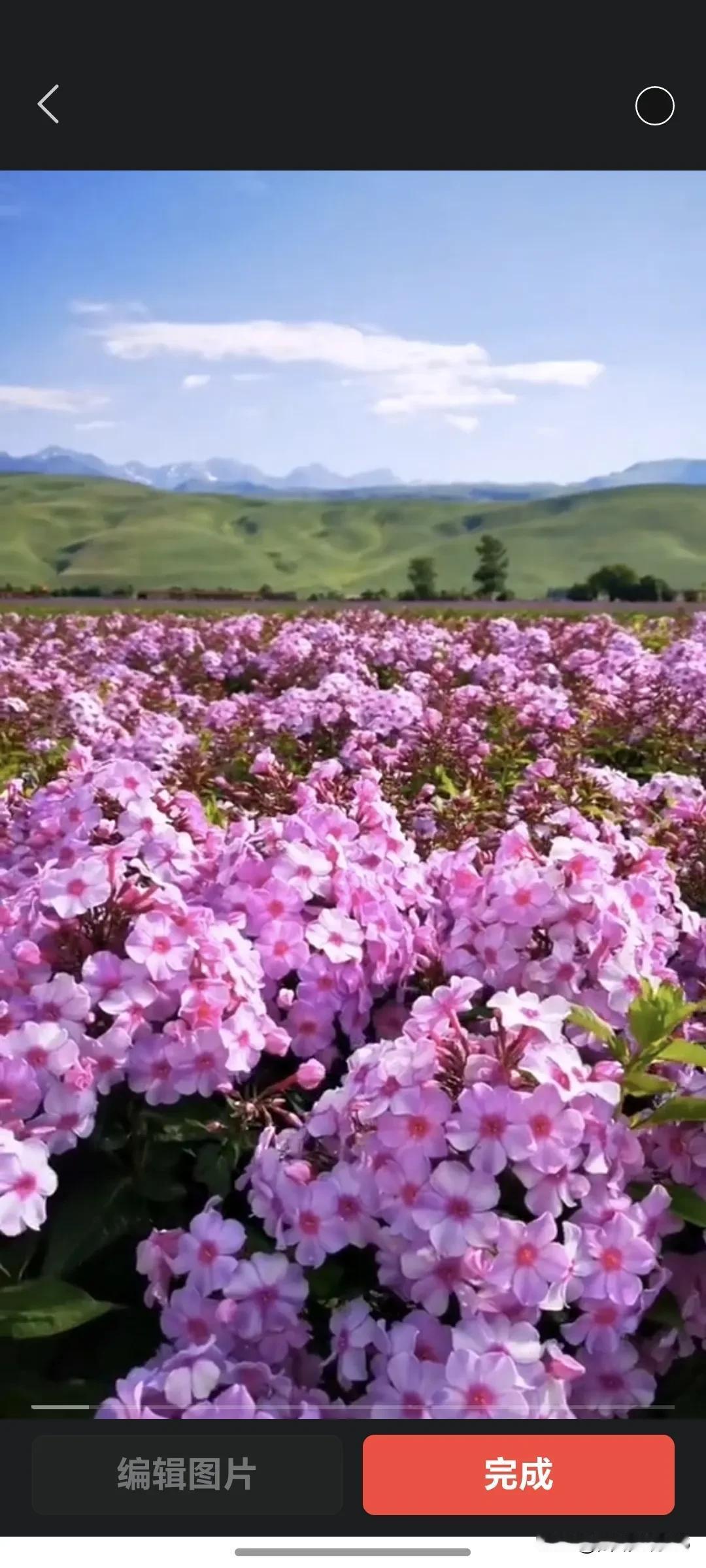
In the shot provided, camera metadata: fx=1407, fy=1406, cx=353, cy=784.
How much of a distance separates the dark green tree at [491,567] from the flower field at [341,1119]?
25.1 ft

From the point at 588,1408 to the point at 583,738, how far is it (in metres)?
3.64

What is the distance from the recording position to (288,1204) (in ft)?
5.23

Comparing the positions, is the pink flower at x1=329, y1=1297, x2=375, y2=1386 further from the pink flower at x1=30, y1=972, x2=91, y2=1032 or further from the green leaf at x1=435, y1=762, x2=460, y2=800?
the green leaf at x1=435, y1=762, x2=460, y2=800

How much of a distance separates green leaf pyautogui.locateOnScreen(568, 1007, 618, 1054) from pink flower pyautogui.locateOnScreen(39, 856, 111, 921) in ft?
2.04

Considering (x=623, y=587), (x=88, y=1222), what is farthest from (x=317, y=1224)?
(x=623, y=587)

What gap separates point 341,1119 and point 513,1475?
1.34 ft

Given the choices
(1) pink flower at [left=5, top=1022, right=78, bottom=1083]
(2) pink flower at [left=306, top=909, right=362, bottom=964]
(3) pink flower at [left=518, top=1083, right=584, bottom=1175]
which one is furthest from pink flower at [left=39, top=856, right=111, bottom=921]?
(3) pink flower at [left=518, top=1083, right=584, bottom=1175]

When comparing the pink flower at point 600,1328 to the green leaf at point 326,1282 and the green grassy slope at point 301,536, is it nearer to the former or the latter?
the green leaf at point 326,1282

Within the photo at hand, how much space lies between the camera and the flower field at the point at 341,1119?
1.50 m

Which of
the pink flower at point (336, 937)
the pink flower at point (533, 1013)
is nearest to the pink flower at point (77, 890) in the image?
the pink flower at point (336, 937)

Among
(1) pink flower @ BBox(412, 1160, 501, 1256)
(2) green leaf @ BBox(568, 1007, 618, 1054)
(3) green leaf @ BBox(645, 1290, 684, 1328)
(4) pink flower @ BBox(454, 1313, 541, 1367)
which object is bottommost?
(3) green leaf @ BBox(645, 1290, 684, 1328)

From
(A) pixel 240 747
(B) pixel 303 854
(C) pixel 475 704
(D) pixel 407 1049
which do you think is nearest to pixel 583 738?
(C) pixel 475 704

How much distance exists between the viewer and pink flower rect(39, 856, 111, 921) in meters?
1.81

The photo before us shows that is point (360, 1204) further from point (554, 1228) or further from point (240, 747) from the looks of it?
point (240, 747)
